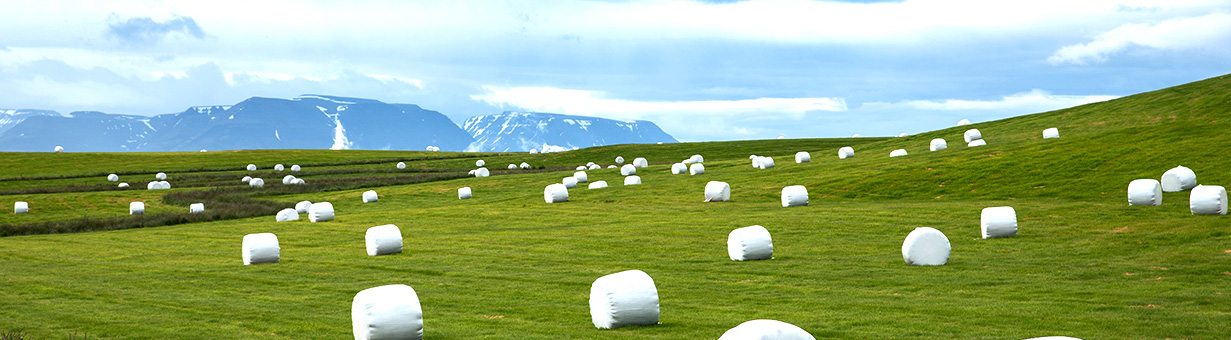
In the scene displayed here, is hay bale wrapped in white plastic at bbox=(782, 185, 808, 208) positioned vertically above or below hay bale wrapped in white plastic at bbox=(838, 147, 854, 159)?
below

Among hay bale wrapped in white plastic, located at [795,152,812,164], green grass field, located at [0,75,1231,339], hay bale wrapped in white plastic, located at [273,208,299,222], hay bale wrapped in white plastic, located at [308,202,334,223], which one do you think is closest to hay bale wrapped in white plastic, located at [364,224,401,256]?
green grass field, located at [0,75,1231,339]

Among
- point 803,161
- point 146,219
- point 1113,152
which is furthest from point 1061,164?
point 146,219

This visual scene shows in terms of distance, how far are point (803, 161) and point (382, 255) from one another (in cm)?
4881

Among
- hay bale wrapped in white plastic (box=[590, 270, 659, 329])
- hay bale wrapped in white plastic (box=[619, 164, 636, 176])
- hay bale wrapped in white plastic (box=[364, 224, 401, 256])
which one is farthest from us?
hay bale wrapped in white plastic (box=[619, 164, 636, 176])

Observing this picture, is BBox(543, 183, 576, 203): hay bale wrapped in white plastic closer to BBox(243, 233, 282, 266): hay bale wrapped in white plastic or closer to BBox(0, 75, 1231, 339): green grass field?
BBox(0, 75, 1231, 339): green grass field

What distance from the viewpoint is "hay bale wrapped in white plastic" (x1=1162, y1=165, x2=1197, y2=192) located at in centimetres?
4006

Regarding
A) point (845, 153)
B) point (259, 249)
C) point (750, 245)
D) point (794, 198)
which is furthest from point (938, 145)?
point (259, 249)

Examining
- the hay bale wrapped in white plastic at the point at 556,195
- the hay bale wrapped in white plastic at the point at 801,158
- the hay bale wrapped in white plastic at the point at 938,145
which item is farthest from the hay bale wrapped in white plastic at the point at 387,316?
the hay bale wrapped in white plastic at the point at 938,145

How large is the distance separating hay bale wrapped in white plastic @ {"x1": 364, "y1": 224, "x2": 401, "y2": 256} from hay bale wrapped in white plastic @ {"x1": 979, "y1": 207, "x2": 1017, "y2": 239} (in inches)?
722

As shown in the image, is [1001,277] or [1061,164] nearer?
[1001,277]

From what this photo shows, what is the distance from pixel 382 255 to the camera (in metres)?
31.7

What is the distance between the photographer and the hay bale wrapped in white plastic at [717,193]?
51.2 m

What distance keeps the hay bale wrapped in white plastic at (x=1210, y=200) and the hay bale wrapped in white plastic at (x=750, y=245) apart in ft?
50.8

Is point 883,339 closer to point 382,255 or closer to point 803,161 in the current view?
point 382,255
